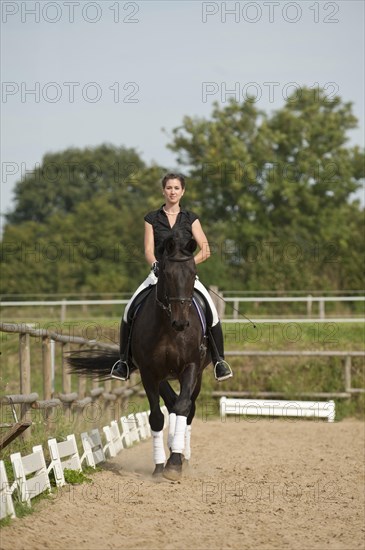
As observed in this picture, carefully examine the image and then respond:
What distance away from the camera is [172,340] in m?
7.94

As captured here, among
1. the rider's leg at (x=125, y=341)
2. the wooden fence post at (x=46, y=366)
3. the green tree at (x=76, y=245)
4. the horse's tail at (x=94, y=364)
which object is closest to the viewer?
the rider's leg at (x=125, y=341)

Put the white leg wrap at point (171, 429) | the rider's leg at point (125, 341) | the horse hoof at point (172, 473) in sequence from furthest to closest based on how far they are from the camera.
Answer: the rider's leg at point (125, 341) < the white leg wrap at point (171, 429) < the horse hoof at point (172, 473)

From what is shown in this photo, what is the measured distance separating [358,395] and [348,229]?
19.1 m

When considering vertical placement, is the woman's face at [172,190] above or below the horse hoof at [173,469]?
above

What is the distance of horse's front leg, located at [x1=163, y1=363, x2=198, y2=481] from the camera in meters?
7.89

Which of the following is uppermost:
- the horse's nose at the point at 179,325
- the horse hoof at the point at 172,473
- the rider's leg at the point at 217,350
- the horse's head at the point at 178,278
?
the horse's head at the point at 178,278

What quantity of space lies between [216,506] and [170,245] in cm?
214

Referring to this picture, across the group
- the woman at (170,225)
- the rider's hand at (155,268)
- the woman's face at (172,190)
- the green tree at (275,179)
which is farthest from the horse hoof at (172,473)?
the green tree at (275,179)

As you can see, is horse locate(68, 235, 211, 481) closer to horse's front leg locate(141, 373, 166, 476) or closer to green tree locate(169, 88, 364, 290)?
horse's front leg locate(141, 373, 166, 476)

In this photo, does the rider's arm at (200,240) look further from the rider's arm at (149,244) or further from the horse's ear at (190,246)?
the horse's ear at (190,246)

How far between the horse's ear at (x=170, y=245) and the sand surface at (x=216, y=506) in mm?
1964

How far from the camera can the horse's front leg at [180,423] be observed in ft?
25.9

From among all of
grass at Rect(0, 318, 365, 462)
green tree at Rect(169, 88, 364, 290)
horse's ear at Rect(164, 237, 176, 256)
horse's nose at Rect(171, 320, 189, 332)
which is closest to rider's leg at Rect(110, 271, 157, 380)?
horse's ear at Rect(164, 237, 176, 256)

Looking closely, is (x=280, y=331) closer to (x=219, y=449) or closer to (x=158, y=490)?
(x=219, y=449)
